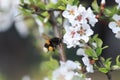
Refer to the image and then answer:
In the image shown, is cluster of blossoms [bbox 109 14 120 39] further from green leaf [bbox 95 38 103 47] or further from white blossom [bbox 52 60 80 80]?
white blossom [bbox 52 60 80 80]

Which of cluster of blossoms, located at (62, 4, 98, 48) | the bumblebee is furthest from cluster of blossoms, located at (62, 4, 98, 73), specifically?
the bumblebee

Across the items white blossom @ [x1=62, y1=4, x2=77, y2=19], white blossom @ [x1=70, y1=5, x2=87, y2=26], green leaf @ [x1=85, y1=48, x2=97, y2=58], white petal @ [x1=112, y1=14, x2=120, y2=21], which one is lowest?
green leaf @ [x1=85, y1=48, x2=97, y2=58]

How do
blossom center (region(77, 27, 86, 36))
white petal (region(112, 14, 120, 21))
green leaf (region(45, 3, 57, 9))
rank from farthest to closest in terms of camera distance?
green leaf (region(45, 3, 57, 9)) → white petal (region(112, 14, 120, 21)) → blossom center (region(77, 27, 86, 36))

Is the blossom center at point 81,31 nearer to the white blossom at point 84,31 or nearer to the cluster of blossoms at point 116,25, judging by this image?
the white blossom at point 84,31

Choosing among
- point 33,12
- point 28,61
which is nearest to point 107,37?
point 28,61

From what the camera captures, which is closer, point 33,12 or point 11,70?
point 33,12

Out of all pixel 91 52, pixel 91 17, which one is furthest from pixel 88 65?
pixel 91 17

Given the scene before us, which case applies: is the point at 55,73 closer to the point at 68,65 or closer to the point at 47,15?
the point at 68,65

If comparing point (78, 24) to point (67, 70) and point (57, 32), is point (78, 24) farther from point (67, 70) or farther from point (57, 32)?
point (57, 32)

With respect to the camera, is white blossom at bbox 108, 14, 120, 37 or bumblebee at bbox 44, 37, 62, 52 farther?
bumblebee at bbox 44, 37, 62, 52
